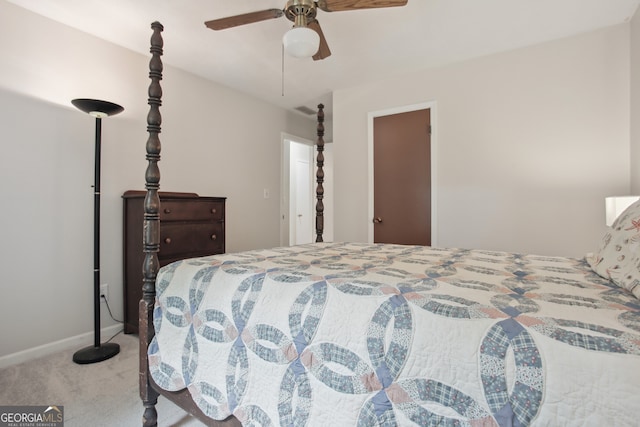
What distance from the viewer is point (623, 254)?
3.52 ft

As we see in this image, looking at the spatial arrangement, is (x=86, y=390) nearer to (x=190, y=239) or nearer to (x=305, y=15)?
(x=190, y=239)

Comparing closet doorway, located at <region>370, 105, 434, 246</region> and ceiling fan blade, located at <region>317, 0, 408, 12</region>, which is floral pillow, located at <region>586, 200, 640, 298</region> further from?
closet doorway, located at <region>370, 105, 434, 246</region>

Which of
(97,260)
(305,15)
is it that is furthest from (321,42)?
(97,260)

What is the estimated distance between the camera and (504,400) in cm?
68

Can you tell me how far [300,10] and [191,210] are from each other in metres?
1.74

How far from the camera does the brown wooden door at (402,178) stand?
3238 mm

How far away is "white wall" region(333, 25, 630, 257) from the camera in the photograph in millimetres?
2438

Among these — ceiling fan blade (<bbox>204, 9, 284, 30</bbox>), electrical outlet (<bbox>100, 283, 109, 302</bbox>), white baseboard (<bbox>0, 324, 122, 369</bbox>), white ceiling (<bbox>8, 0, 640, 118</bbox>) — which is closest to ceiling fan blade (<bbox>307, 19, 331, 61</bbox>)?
ceiling fan blade (<bbox>204, 9, 284, 30</bbox>)

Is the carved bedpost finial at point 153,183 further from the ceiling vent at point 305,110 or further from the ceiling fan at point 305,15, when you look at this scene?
the ceiling vent at point 305,110

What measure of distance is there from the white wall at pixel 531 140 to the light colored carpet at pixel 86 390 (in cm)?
271

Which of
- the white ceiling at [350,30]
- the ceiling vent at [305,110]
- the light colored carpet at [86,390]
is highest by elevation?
the ceiling vent at [305,110]

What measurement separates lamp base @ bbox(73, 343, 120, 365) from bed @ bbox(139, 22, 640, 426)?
1.01m

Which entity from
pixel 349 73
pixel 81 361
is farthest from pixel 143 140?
pixel 349 73

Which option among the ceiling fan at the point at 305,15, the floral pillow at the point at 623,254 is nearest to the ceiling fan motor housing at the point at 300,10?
the ceiling fan at the point at 305,15
